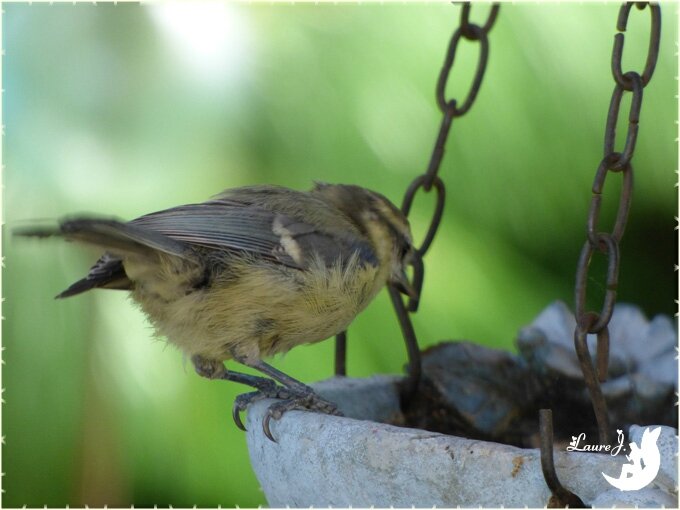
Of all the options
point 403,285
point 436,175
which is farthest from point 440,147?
point 403,285

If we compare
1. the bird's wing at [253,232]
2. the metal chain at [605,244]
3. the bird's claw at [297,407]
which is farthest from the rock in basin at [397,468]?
the bird's wing at [253,232]

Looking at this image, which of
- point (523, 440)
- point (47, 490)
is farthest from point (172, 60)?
point (523, 440)

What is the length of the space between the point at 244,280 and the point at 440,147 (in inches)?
16.1

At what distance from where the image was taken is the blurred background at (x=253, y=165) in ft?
5.05

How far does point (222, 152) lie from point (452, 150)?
467mm

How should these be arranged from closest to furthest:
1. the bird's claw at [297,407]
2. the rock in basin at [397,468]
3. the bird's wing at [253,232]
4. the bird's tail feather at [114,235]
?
the rock in basin at [397,468] → the bird's tail feather at [114,235] → the bird's claw at [297,407] → the bird's wing at [253,232]

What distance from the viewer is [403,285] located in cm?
157

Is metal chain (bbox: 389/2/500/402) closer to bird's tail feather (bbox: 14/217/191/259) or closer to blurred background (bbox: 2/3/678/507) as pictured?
blurred background (bbox: 2/3/678/507)

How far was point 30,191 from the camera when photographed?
153cm

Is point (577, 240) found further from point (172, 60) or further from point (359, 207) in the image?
point (172, 60)

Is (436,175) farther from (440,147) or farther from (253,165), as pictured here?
(253,165)

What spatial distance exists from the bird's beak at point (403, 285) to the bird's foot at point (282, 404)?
0.28 m

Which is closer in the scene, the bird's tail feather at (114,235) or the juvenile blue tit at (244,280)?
the bird's tail feather at (114,235)

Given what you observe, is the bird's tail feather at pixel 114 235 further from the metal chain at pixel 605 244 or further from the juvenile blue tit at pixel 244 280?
the metal chain at pixel 605 244
